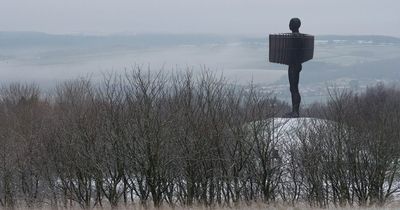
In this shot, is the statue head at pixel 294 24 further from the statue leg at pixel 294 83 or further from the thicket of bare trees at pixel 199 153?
the thicket of bare trees at pixel 199 153

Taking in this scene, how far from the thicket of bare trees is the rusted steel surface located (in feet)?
9.68

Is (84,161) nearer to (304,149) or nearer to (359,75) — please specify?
(304,149)

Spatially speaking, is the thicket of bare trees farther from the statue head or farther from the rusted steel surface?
the statue head

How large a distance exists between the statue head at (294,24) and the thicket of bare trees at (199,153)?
4.05 meters

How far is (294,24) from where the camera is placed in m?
26.4

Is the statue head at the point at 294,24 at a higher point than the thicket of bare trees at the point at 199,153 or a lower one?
higher

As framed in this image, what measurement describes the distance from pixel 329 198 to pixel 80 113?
993cm

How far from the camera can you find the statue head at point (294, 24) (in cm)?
2628

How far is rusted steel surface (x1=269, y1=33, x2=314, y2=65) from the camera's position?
2603cm

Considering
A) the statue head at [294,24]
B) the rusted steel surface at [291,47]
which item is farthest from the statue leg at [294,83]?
the statue head at [294,24]

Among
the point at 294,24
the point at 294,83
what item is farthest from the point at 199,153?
the point at 294,24

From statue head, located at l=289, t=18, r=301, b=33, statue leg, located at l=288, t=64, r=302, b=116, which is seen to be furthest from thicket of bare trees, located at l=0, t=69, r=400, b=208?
statue head, located at l=289, t=18, r=301, b=33

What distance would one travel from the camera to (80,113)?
23641mm

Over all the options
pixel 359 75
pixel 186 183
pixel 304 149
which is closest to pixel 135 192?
pixel 186 183
